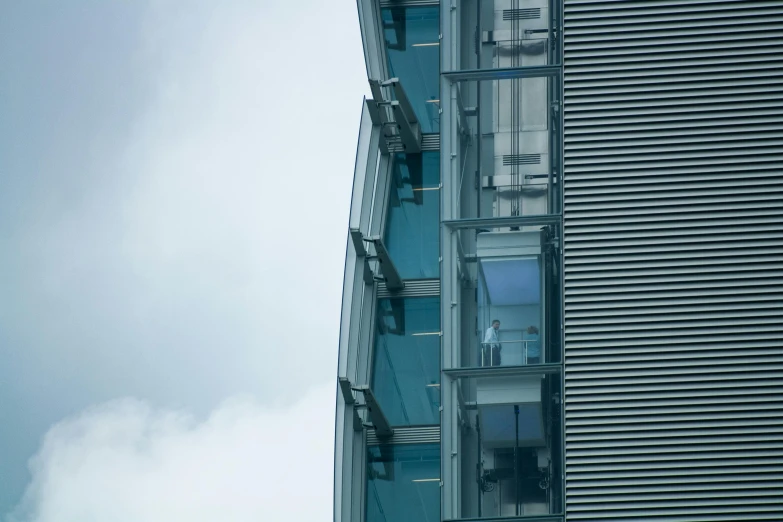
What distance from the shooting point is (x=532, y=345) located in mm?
14922

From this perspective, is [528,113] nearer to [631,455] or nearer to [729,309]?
[729,309]

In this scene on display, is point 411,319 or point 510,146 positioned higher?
point 510,146

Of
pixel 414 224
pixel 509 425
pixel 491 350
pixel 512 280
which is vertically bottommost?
pixel 509 425

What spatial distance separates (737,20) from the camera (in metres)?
15.1

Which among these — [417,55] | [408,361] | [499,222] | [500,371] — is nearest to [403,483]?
[408,361]

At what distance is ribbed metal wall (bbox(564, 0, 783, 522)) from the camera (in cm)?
1369

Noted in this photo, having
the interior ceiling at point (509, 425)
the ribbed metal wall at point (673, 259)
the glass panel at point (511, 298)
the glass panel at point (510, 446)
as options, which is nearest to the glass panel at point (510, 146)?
the glass panel at point (511, 298)

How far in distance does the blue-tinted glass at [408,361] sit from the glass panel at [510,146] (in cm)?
201

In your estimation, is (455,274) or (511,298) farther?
(455,274)

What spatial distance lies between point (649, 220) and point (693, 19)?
2533 millimetres

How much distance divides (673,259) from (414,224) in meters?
4.14

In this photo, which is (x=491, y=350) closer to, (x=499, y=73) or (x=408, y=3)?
(x=499, y=73)

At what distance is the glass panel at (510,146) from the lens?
620 inches

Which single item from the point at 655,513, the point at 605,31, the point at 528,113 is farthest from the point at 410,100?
the point at 655,513
